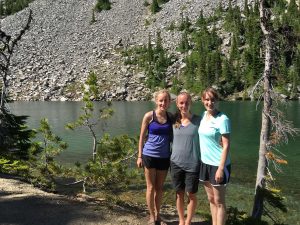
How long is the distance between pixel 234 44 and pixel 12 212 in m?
145

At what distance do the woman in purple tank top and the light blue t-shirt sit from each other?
2.93 ft

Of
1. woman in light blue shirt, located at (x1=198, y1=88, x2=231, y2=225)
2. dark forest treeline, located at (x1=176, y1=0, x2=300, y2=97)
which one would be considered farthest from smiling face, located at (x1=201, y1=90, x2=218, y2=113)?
dark forest treeline, located at (x1=176, y1=0, x2=300, y2=97)

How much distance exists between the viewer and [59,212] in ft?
34.1

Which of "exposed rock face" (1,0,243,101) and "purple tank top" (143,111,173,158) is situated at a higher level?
"exposed rock face" (1,0,243,101)

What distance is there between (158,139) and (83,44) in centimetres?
16427

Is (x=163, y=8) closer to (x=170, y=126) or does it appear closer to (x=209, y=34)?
(x=209, y=34)

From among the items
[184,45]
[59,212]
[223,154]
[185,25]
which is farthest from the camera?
[185,25]

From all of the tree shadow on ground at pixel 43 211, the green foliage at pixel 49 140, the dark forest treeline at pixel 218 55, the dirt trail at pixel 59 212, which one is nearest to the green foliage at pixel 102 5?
the dark forest treeline at pixel 218 55

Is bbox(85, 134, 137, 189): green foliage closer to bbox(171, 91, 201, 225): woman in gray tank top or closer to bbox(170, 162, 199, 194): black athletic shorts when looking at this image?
bbox(170, 162, 199, 194): black athletic shorts

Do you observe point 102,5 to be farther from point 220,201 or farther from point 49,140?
point 220,201

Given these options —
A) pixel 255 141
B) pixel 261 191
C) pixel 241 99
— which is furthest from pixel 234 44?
pixel 261 191

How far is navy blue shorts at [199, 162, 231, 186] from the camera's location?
8.44 metres

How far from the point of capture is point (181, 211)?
9.38 meters

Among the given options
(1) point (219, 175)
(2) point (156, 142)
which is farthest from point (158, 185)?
(1) point (219, 175)
